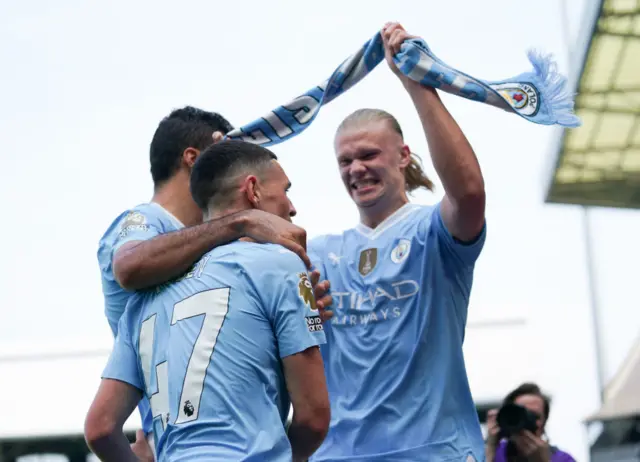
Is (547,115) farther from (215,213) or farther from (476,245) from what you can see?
(215,213)

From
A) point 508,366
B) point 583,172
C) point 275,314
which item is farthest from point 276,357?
point 583,172

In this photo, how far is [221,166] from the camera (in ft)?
11.1

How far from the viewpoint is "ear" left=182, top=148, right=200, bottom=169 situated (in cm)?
416

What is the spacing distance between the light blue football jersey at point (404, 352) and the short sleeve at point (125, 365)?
858mm

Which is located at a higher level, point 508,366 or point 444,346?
point 444,346

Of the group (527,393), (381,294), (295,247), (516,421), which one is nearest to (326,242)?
(381,294)

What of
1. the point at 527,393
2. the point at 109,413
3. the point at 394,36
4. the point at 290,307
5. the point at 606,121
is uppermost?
the point at 606,121

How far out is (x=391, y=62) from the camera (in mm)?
4008

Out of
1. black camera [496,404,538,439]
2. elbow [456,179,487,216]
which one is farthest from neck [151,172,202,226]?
black camera [496,404,538,439]

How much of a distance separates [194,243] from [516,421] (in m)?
2.94

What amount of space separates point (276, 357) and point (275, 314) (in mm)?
119

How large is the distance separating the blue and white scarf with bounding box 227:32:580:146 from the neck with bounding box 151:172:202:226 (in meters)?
0.29

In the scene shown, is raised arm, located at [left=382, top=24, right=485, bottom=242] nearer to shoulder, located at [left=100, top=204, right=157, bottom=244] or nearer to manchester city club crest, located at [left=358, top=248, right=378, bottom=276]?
manchester city club crest, located at [left=358, top=248, right=378, bottom=276]

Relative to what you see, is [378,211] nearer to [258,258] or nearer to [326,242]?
[326,242]
